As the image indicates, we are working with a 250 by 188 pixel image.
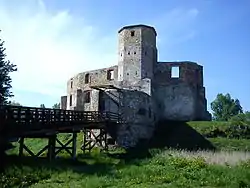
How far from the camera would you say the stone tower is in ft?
115

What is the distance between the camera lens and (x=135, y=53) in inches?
1395

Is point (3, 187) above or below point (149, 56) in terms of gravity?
below

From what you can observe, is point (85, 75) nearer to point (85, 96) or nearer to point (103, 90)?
point (85, 96)

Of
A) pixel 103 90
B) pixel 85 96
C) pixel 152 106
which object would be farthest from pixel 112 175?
pixel 85 96

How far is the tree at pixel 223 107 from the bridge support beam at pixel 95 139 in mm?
40068

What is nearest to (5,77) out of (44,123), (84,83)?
(44,123)

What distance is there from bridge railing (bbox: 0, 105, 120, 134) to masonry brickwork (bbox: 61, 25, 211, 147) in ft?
24.1

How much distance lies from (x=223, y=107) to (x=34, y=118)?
52.6m

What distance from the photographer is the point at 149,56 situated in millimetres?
36219

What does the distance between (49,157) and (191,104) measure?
21166mm

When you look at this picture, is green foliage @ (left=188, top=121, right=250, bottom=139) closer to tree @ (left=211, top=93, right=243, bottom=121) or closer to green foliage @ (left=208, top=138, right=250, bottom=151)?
green foliage @ (left=208, top=138, right=250, bottom=151)

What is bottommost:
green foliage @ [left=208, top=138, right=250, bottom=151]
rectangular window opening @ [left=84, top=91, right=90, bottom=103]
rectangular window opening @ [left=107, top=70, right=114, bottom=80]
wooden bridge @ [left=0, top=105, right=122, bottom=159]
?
green foliage @ [left=208, top=138, right=250, bottom=151]

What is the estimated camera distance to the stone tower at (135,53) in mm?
35188

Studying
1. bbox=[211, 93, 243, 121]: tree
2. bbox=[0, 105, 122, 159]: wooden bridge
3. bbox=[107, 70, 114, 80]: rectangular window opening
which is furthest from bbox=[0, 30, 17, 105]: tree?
bbox=[211, 93, 243, 121]: tree
